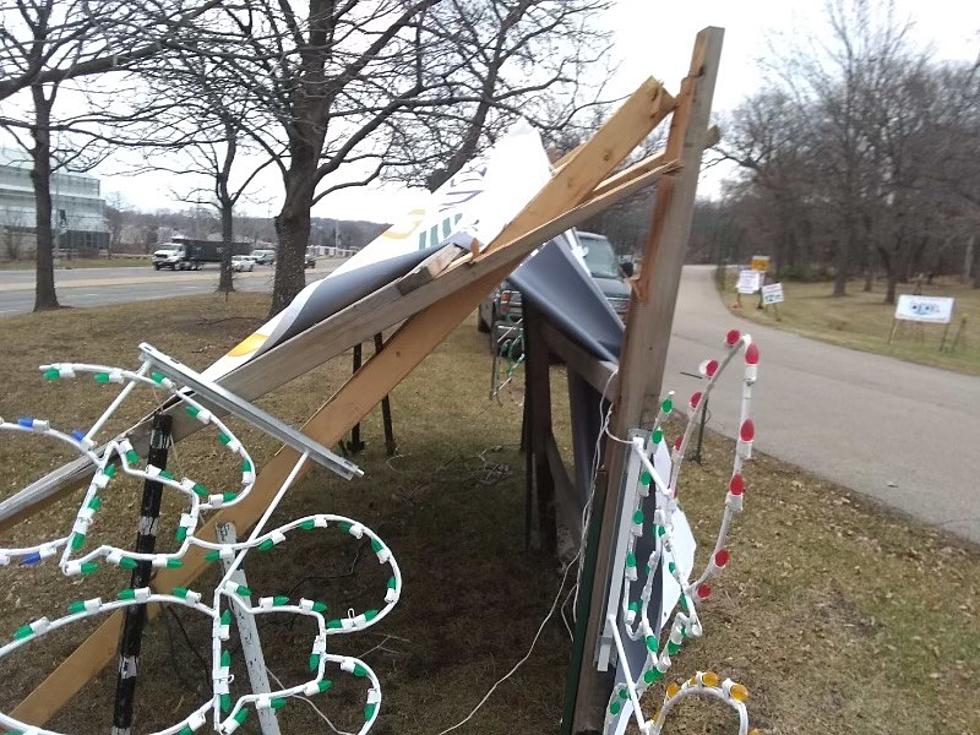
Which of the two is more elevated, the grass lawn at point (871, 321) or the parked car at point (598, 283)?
the parked car at point (598, 283)

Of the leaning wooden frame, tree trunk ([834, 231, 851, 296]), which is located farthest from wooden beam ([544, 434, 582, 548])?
tree trunk ([834, 231, 851, 296])

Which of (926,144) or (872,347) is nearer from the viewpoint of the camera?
(872,347)

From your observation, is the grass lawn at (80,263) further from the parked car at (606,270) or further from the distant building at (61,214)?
the parked car at (606,270)

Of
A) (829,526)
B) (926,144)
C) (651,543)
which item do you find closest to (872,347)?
(829,526)

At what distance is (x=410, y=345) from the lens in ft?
7.40

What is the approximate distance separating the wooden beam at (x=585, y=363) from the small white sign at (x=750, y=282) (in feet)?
83.8

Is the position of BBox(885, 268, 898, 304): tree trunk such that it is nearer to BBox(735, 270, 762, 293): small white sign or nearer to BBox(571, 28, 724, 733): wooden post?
BBox(735, 270, 762, 293): small white sign

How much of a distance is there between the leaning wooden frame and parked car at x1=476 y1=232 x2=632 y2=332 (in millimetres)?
7440

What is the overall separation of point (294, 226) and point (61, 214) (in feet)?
85.9

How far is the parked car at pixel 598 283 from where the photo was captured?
10914 millimetres

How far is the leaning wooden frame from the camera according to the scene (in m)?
2.08

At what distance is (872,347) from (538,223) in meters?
16.4

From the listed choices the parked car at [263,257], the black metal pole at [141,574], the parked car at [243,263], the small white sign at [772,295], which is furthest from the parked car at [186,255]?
the black metal pole at [141,574]

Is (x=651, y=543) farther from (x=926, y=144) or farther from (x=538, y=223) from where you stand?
(x=926, y=144)
